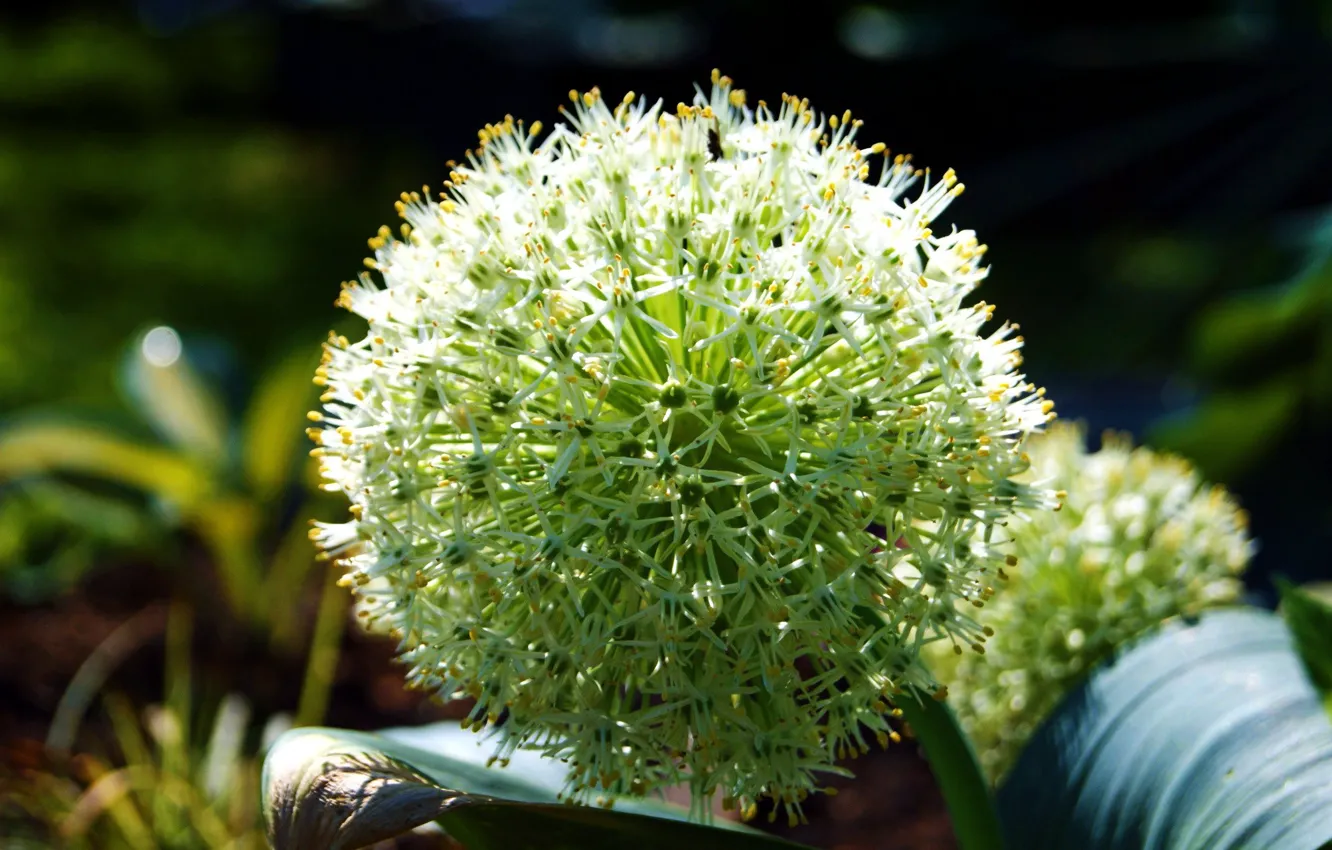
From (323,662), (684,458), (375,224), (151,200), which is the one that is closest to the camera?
(684,458)

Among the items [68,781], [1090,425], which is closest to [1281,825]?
[68,781]

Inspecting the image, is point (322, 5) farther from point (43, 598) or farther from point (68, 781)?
point (68, 781)

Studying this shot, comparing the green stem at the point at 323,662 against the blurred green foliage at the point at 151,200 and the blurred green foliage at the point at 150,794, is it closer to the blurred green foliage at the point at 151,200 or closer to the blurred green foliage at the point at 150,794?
the blurred green foliage at the point at 150,794

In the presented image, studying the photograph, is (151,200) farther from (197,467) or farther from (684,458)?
(684,458)

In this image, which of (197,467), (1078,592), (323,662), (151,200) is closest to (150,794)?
(323,662)

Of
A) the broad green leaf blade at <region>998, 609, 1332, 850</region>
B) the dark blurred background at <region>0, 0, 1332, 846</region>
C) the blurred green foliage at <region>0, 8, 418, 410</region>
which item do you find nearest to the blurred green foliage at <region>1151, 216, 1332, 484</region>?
the dark blurred background at <region>0, 0, 1332, 846</region>

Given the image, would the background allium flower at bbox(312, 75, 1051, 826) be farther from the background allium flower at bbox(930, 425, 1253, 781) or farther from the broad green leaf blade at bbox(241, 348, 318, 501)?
the broad green leaf blade at bbox(241, 348, 318, 501)
